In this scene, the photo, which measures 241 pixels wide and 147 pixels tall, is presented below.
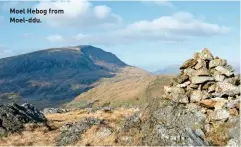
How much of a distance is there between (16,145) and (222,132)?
18.2 metres

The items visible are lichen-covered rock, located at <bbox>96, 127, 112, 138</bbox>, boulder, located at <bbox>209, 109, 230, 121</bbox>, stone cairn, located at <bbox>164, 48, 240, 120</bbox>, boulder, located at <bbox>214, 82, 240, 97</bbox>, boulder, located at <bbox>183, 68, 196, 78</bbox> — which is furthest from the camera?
boulder, located at <bbox>183, 68, 196, 78</bbox>

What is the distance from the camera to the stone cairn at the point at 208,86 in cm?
3394

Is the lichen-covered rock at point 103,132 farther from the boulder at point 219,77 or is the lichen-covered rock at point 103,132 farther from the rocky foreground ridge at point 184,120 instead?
the boulder at point 219,77

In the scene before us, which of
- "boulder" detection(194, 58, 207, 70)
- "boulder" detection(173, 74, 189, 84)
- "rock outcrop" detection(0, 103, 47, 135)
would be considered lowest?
"rock outcrop" detection(0, 103, 47, 135)

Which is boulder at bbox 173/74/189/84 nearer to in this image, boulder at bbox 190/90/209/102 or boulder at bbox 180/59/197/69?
boulder at bbox 180/59/197/69

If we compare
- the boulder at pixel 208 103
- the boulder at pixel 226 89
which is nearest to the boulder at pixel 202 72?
A: the boulder at pixel 226 89

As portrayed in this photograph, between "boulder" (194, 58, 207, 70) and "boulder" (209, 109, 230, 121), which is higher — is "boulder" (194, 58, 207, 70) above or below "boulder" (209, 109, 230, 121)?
above

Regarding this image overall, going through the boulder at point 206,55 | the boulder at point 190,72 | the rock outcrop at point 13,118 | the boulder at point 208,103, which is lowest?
the rock outcrop at point 13,118

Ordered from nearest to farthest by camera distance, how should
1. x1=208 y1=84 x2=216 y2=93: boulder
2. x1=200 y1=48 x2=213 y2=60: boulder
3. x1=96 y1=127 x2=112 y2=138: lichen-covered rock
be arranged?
x1=96 y1=127 x2=112 y2=138: lichen-covered rock → x1=208 y1=84 x2=216 y2=93: boulder → x1=200 y1=48 x2=213 y2=60: boulder

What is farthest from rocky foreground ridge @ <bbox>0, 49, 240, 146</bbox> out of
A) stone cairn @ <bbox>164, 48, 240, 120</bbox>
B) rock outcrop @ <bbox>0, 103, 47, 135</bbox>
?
rock outcrop @ <bbox>0, 103, 47, 135</bbox>

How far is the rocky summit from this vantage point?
32.5 metres

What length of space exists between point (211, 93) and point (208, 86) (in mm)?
865

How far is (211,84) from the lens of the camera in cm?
3644

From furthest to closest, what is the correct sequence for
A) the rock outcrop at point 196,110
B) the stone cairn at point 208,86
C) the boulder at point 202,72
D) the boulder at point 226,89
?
the boulder at point 202,72 < the boulder at point 226,89 < the stone cairn at point 208,86 < the rock outcrop at point 196,110
